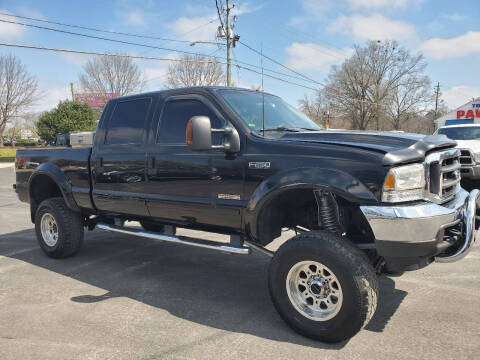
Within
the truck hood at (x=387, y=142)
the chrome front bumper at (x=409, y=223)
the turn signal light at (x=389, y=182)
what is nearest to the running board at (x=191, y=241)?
the truck hood at (x=387, y=142)

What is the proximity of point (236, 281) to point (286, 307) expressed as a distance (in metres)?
1.35

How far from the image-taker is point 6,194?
12812mm

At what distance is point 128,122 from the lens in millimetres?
4641

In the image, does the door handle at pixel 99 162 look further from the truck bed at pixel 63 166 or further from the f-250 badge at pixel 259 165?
the f-250 badge at pixel 259 165

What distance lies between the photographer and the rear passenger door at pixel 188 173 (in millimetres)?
3676

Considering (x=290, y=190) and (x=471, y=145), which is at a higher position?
(x=471, y=145)

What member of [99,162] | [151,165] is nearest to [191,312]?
[151,165]

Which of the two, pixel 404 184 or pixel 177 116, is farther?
pixel 177 116

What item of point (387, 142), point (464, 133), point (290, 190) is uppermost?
point (464, 133)

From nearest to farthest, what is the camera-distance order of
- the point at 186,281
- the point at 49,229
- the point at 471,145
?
the point at 186,281 → the point at 49,229 → the point at 471,145

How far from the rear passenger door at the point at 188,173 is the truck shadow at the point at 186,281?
0.76m

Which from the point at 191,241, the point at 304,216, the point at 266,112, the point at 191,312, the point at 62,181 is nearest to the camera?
the point at 191,312

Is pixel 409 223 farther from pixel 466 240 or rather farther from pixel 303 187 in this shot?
pixel 303 187

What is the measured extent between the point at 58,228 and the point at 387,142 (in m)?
4.19
